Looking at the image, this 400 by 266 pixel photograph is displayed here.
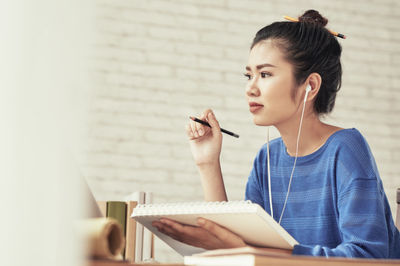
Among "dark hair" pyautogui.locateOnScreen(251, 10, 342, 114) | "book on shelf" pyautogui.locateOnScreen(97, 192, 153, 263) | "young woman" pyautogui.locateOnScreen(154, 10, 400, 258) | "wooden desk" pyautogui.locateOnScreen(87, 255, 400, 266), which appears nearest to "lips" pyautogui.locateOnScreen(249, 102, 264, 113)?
"young woman" pyautogui.locateOnScreen(154, 10, 400, 258)

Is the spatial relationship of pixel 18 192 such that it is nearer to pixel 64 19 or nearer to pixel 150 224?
pixel 64 19

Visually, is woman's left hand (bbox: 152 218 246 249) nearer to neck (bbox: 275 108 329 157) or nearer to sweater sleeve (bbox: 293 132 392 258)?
sweater sleeve (bbox: 293 132 392 258)

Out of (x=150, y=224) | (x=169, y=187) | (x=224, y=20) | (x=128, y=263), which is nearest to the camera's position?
(x=128, y=263)

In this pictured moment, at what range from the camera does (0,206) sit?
49 centimetres

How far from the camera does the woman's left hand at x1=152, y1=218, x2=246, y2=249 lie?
2.85 ft

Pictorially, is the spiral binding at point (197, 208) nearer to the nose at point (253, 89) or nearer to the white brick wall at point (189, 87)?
the nose at point (253, 89)

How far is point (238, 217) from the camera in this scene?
813mm

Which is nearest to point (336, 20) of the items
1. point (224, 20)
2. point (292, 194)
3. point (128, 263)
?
point (224, 20)

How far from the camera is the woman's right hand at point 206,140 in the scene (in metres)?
1.50

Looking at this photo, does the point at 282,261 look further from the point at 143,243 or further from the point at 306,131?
the point at 143,243

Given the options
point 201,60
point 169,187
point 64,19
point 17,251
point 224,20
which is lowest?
point 169,187

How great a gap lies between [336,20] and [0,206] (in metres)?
3.03

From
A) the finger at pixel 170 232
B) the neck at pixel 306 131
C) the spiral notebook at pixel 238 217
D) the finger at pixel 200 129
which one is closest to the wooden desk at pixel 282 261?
the spiral notebook at pixel 238 217

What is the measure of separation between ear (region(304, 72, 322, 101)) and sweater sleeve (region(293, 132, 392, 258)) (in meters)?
0.18
